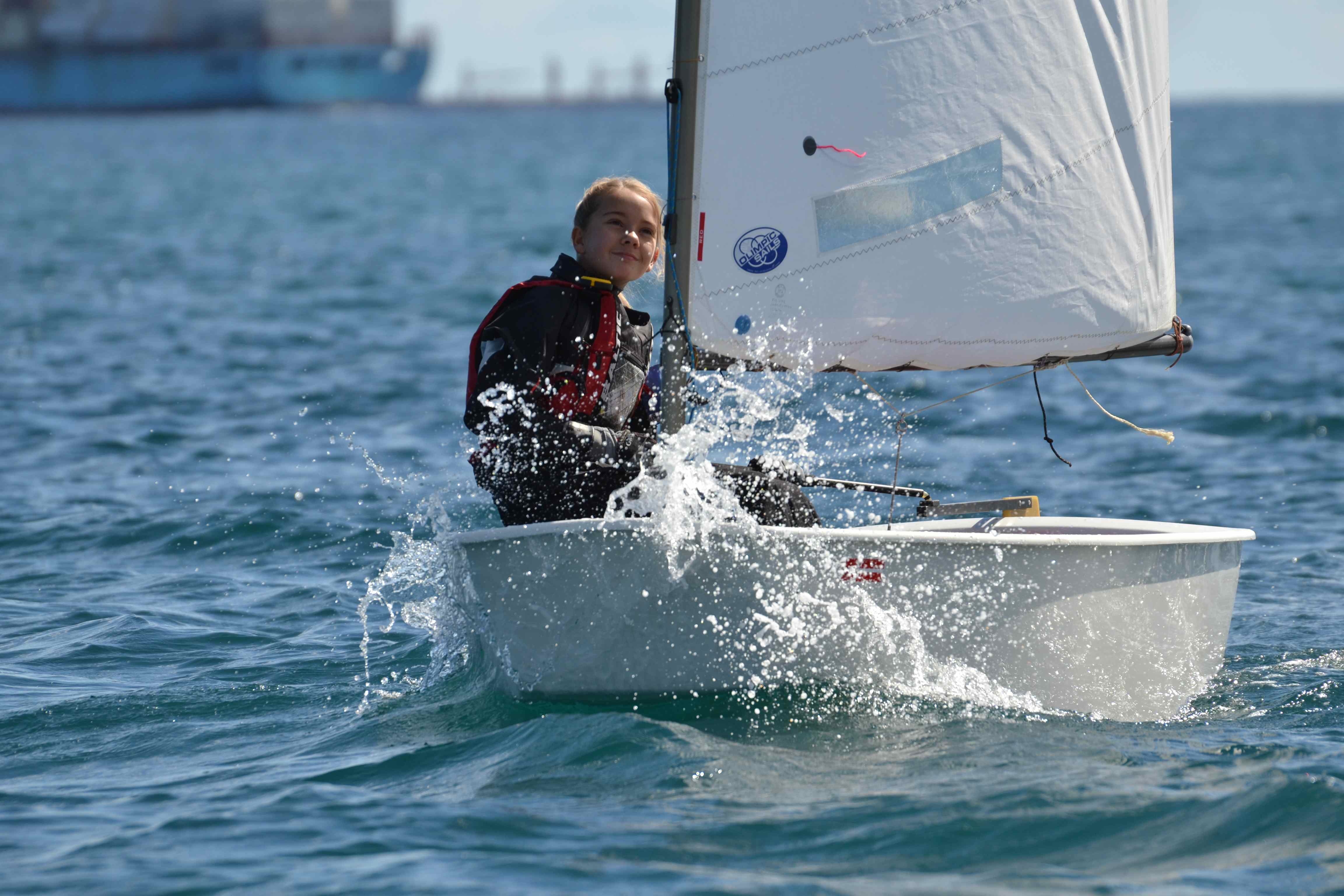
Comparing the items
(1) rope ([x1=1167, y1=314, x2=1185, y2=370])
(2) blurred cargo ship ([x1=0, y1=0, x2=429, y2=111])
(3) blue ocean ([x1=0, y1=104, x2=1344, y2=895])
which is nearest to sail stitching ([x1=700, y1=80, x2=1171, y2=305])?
(1) rope ([x1=1167, y1=314, x2=1185, y2=370])

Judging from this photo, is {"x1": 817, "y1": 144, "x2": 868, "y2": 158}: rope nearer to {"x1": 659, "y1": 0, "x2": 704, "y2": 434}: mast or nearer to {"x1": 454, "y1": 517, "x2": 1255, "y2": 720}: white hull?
{"x1": 659, "y1": 0, "x2": 704, "y2": 434}: mast

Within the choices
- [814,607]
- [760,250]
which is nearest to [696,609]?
[814,607]

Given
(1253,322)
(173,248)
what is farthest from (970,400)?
(173,248)

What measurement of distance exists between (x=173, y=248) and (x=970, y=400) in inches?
557

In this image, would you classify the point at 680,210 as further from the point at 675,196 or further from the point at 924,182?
the point at 924,182

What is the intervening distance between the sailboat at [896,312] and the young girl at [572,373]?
117 millimetres

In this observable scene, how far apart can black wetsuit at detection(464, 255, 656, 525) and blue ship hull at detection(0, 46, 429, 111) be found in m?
86.2

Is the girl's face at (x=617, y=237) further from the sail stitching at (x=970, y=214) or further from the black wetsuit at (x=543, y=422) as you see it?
the sail stitching at (x=970, y=214)

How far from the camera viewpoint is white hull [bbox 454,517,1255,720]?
3656 mm

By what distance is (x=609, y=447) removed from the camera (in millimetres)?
3809

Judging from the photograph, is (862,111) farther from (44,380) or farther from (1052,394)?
(44,380)

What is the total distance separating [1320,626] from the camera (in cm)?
504

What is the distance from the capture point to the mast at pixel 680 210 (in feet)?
12.7

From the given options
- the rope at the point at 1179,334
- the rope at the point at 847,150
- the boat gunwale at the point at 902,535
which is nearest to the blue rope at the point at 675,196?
the rope at the point at 847,150
